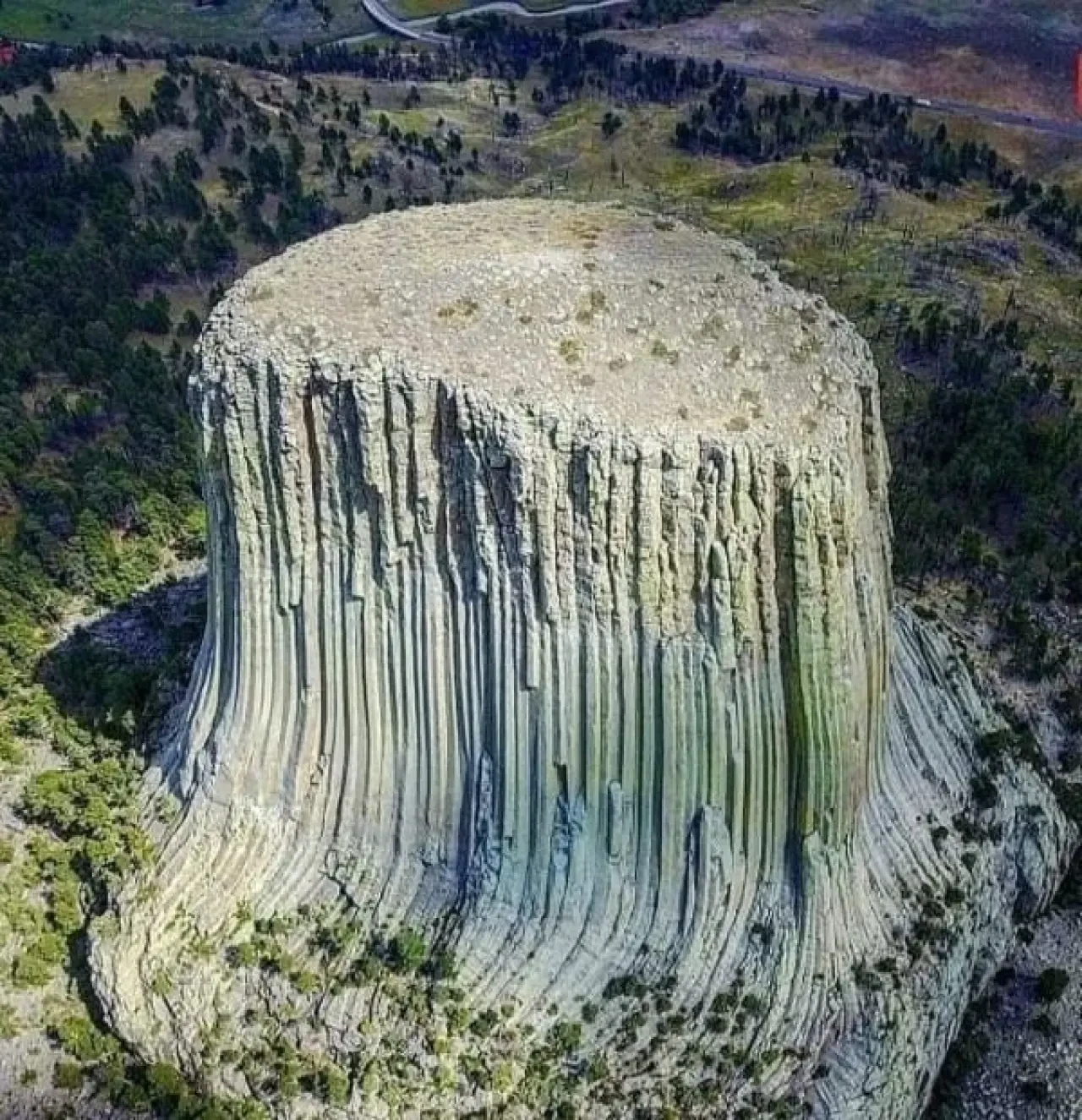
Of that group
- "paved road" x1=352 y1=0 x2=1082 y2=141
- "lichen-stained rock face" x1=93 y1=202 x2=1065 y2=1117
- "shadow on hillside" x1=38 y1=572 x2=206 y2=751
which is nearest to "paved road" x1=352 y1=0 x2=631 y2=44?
"paved road" x1=352 y1=0 x2=1082 y2=141

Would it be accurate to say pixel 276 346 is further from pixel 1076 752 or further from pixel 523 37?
pixel 523 37

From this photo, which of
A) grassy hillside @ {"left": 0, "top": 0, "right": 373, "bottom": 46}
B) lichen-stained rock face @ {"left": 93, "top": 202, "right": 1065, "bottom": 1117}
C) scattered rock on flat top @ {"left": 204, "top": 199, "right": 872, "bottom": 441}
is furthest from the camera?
grassy hillside @ {"left": 0, "top": 0, "right": 373, "bottom": 46}

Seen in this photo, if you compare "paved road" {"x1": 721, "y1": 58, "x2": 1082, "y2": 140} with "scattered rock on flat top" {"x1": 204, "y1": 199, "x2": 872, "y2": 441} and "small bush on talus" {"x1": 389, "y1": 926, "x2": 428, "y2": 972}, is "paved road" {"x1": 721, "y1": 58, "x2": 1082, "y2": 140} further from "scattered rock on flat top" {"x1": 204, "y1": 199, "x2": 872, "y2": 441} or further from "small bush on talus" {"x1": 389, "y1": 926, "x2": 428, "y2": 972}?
"small bush on talus" {"x1": 389, "y1": 926, "x2": 428, "y2": 972}

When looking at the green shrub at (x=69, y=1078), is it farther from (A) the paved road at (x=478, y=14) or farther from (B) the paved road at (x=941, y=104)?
(A) the paved road at (x=478, y=14)

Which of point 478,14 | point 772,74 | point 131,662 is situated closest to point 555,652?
point 131,662

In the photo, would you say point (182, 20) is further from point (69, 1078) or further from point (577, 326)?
point (69, 1078)

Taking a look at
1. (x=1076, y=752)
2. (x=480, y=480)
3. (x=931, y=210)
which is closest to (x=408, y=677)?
(x=480, y=480)
